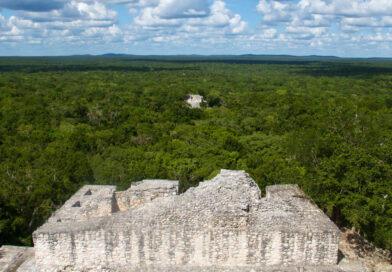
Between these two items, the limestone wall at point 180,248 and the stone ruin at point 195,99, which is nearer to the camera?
the limestone wall at point 180,248

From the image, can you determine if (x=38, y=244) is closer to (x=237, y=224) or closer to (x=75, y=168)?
(x=237, y=224)

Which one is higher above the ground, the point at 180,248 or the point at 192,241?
the point at 192,241

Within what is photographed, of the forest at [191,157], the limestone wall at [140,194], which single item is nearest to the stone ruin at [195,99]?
the forest at [191,157]

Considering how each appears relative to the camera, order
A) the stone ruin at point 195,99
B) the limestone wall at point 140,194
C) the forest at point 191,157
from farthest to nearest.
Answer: the stone ruin at point 195,99
the limestone wall at point 140,194
the forest at point 191,157

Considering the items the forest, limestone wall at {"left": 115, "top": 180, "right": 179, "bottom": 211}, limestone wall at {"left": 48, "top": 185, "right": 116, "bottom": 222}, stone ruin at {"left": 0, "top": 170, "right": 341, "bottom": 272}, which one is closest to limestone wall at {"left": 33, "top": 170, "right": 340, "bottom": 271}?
stone ruin at {"left": 0, "top": 170, "right": 341, "bottom": 272}

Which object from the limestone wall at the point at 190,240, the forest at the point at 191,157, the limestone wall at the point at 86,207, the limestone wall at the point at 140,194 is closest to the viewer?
the limestone wall at the point at 190,240

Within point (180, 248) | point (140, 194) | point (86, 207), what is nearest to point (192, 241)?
point (180, 248)

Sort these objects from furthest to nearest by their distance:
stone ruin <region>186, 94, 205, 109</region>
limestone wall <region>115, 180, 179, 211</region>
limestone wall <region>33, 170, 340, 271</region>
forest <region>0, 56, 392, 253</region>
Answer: stone ruin <region>186, 94, 205, 109</region>
limestone wall <region>115, 180, 179, 211</region>
forest <region>0, 56, 392, 253</region>
limestone wall <region>33, 170, 340, 271</region>

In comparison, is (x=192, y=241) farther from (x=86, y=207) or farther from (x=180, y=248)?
(x=86, y=207)

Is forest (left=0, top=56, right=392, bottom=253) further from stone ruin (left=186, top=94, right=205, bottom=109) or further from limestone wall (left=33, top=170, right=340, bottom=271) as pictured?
stone ruin (left=186, top=94, right=205, bottom=109)

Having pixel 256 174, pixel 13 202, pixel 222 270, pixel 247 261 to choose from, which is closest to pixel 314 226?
pixel 247 261

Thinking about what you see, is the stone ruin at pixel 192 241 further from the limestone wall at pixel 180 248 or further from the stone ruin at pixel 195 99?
the stone ruin at pixel 195 99
